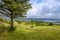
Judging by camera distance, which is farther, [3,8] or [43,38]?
[3,8]

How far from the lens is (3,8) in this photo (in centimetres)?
4097

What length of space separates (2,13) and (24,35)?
7916mm

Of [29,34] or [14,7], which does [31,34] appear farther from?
[14,7]

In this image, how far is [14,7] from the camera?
3931 centimetres

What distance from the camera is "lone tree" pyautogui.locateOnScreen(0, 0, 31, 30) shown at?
130 ft

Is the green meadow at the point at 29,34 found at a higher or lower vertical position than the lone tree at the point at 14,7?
lower

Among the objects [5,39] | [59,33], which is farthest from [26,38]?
[59,33]

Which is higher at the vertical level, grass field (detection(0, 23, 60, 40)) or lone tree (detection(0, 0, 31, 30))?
lone tree (detection(0, 0, 31, 30))

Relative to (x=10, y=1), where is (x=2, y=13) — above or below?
below

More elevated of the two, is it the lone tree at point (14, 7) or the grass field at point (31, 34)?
the lone tree at point (14, 7)

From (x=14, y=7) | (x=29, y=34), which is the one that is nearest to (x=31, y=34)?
(x=29, y=34)

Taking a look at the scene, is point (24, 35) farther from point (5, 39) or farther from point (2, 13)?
point (2, 13)

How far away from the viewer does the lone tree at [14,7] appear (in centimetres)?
3962

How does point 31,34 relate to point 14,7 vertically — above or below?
below
